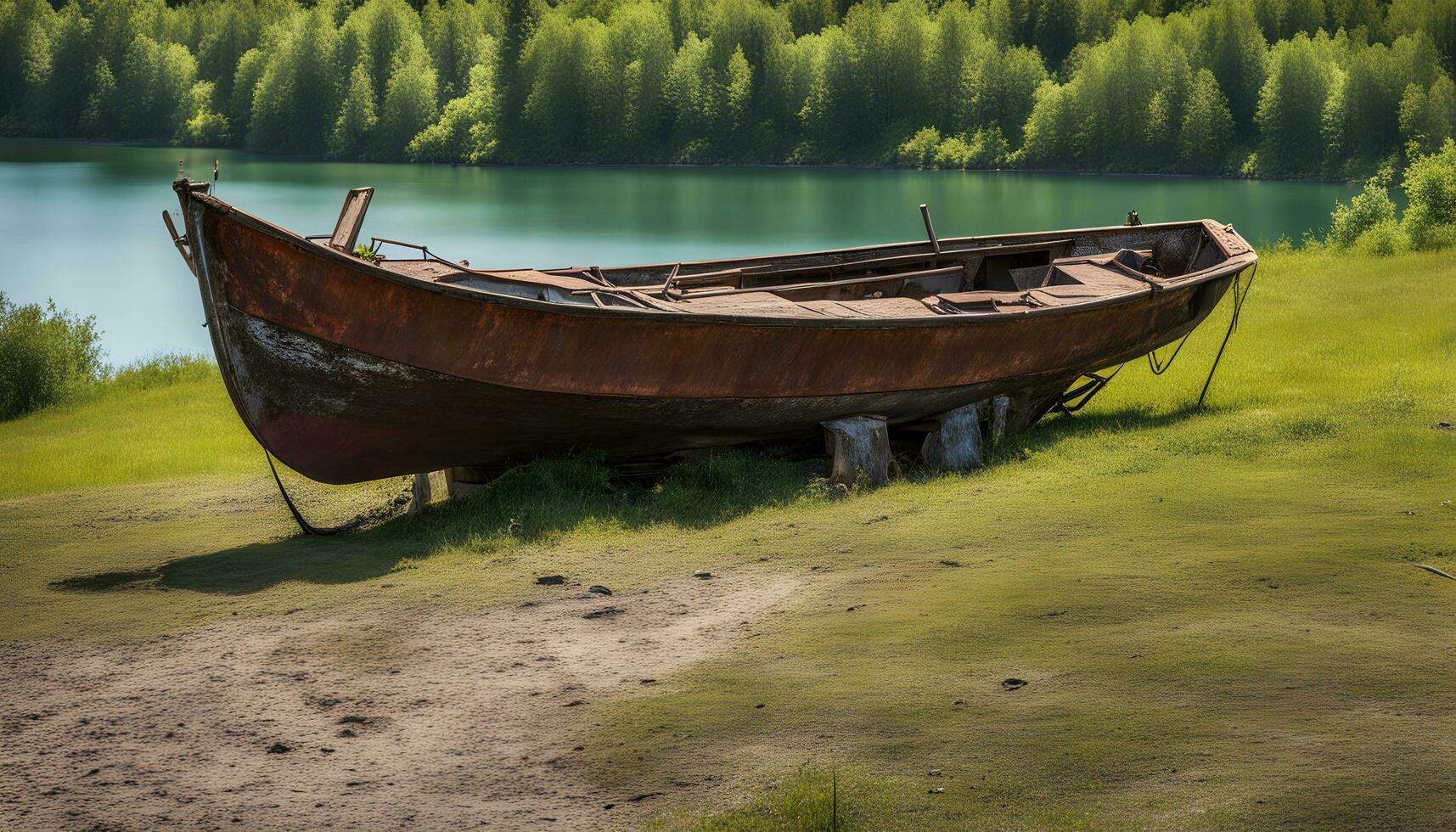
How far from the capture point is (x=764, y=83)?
80.3 m

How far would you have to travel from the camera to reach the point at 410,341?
26.1 ft

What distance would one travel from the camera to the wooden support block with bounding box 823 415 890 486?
9359 millimetres

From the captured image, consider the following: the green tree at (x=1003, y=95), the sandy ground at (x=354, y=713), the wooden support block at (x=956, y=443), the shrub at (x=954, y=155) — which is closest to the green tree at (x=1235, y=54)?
the green tree at (x=1003, y=95)

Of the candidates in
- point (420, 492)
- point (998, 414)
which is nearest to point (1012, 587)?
point (998, 414)

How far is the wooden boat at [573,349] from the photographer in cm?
772

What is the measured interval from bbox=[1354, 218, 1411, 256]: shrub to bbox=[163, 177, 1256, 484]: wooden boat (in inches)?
555

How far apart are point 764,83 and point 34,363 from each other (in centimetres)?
6750

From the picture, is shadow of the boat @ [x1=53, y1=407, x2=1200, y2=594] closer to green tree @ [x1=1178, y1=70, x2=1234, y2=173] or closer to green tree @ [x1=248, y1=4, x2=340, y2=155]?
green tree @ [x1=1178, y1=70, x2=1234, y2=173]

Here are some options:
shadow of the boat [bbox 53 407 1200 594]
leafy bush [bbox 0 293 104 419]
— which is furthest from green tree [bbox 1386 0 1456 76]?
shadow of the boat [bbox 53 407 1200 594]

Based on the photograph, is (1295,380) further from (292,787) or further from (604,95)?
(604,95)

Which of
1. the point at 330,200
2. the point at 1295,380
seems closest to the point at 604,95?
the point at 330,200

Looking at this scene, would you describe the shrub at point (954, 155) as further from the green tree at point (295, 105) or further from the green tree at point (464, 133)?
the green tree at point (295, 105)

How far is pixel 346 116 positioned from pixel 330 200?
109 ft

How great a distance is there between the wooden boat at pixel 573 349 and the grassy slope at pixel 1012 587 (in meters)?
0.46
